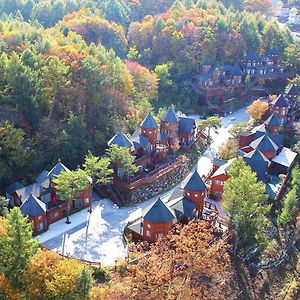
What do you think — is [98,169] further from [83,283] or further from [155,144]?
[83,283]

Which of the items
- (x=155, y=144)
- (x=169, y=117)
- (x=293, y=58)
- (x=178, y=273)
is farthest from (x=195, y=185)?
(x=293, y=58)

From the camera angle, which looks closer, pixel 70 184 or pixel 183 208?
pixel 70 184

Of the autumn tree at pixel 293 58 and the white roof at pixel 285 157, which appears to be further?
the autumn tree at pixel 293 58

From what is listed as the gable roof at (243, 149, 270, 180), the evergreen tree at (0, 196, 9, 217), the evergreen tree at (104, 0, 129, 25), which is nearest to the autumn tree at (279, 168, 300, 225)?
the gable roof at (243, 149, 270, 180)

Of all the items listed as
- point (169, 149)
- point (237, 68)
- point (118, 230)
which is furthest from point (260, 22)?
point (118, 230)

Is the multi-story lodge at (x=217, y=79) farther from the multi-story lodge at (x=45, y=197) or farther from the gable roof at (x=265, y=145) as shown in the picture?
the multi-story lodge at (x=45, y=197)

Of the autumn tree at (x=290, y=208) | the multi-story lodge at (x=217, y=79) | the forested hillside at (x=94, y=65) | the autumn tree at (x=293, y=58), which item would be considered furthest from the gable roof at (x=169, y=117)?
the autumn tree at (x=293, y=58)

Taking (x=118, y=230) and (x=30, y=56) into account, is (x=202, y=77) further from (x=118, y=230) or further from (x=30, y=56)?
(x=118, y=230)
